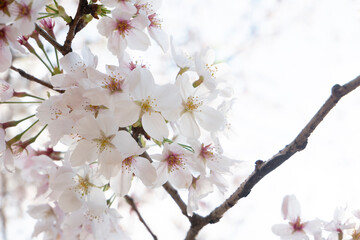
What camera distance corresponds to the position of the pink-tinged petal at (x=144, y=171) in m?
0.90

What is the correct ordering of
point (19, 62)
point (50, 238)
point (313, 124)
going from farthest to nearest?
1. point (19, 62)
2. point (50, 238)
3. point (313, 124)

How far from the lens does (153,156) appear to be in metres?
0.93

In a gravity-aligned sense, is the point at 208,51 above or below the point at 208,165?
above

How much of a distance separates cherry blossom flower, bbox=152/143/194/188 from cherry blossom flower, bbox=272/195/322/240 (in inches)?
19.1

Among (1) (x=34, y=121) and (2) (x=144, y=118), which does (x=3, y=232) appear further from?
(2) (x=144, y=118)

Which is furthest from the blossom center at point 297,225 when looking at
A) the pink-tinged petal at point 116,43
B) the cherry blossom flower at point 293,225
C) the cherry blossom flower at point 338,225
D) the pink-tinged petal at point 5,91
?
the pink-tinged petal at point 5,91

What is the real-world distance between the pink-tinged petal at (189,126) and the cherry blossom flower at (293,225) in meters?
0.58

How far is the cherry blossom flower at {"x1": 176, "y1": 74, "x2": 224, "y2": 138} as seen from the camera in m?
0.90

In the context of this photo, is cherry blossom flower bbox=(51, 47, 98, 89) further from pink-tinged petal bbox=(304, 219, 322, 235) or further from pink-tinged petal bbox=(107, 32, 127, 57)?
pink-tinged petal bbox=(304, 219, 322, 235)

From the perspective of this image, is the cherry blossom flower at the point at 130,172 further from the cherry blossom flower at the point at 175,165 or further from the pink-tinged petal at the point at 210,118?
the pink-tinged petal at the point at 210,118

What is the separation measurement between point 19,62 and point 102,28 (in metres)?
2.56

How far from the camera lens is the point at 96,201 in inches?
39.1

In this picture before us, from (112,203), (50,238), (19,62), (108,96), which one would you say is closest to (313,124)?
(108,96)

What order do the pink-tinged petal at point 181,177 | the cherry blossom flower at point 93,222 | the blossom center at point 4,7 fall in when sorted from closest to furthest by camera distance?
1. the blossom center at point 4,7
2. the pink-tinged petal at point 181,177
3. the cherry blossom flower at point 93,222
